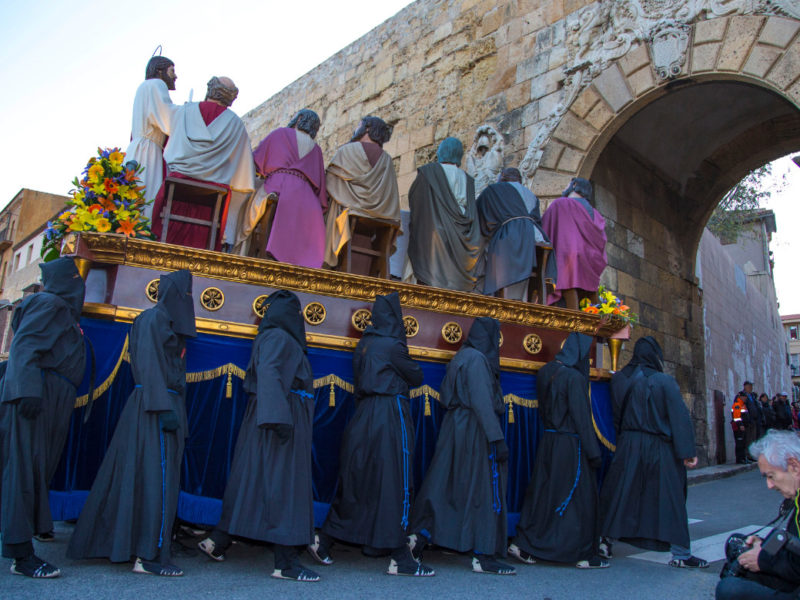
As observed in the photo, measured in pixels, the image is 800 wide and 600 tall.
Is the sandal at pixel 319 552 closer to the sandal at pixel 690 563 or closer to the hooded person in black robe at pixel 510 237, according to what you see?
the sandal at pixel 690 563

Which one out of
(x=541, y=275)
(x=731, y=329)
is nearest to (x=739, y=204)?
(x=731, y=329)

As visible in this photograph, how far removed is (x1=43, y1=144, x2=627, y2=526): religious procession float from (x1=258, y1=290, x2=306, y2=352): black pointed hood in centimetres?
32

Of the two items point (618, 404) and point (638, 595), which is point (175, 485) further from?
point (618, 404)

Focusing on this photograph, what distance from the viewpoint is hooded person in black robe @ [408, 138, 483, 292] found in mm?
5238

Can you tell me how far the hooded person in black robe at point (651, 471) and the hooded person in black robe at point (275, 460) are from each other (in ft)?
7.42

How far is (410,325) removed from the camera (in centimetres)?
445

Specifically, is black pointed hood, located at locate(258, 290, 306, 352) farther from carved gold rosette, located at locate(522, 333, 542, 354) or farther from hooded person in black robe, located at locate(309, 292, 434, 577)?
carved gold rosette, located at locate(522, 333, 542, 354)

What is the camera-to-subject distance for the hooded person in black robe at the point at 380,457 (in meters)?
3.59

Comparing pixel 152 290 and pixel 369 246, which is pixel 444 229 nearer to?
pixel 369 246

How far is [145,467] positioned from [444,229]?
3.04 metres

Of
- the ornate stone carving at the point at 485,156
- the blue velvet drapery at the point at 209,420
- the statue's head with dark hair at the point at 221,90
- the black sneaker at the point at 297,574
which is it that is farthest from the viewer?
the ornate stone carving at the point at 485,156

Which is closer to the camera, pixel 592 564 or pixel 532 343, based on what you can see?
pixel 592 564

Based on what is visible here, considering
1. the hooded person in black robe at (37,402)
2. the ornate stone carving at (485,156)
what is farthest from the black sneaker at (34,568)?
the ornate stone carving at (485,156)

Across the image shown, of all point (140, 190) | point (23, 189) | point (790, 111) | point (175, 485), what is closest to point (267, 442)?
point (175, 485)
